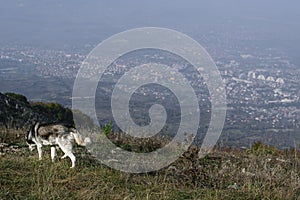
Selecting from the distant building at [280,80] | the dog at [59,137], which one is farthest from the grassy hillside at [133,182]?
the distant building at [280,80]

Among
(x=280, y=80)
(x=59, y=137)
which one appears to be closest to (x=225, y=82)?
(x=280, y=80)

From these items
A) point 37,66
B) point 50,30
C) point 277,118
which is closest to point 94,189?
point 277,118

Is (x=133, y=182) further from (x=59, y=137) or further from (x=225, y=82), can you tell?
(x=225, y=82)

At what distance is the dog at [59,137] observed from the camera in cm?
788

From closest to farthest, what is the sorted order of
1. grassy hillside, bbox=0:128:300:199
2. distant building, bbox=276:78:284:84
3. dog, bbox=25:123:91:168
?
grassy hillside, bbox=0:128:300:199 < dog, bbox=25:123:91:168 < distant building, bbox=276:78:284:84

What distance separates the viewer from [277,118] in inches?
1898

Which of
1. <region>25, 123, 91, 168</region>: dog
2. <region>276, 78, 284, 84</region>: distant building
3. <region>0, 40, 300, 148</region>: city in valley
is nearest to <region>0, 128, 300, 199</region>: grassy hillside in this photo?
<region>25, 123, 91, 168</region>: dog

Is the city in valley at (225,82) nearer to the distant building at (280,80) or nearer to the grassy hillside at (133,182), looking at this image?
the distant building at (280,80)

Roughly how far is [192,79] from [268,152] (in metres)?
32.0

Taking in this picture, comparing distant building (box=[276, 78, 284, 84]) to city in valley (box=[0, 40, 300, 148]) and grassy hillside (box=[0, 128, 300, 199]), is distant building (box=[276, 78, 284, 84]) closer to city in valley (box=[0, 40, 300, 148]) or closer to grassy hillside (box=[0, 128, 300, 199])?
city in valley (box=[0, 40, 300, 148])

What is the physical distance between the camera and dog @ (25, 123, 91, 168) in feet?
25.8

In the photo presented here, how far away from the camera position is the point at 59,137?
801 centimetres

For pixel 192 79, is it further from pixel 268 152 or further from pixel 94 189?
pixel 94 189

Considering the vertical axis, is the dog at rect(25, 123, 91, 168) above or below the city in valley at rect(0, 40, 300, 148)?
above
